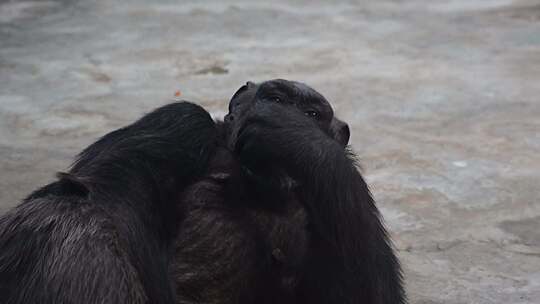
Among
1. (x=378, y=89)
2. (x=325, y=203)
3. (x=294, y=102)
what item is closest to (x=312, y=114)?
(x=294, y=102)

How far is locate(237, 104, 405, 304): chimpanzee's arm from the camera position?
330cm

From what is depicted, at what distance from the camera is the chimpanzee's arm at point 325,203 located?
3299 millimetres

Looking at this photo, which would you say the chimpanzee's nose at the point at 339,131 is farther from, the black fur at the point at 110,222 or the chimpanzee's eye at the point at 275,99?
the black fur at the point at 110,222

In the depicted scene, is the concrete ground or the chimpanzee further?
the concrete ground

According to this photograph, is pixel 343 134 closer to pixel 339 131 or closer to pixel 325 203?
pixel 339 131

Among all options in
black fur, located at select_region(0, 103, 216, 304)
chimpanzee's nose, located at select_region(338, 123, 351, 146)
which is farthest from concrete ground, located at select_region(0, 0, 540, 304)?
black fur, located at select_region(0, 103, 216, 304)

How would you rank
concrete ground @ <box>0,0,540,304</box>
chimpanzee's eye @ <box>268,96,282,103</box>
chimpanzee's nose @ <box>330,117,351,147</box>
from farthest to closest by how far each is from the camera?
1. concrete ground @ <box>0,0,540,304</box>
2. chimpanzee's nose @ <box>330,117,351,147</box>
3. chimpanzee's eye @ <box>268,96,282,103</box>

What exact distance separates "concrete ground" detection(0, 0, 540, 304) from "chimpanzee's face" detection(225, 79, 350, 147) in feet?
3.24

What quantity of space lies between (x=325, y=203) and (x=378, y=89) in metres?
3.73

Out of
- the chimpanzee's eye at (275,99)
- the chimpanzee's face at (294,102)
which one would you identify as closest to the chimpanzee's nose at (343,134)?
the chimpanzee's face at (294,102)

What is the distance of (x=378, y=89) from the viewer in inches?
274

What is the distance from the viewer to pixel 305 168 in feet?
10.8

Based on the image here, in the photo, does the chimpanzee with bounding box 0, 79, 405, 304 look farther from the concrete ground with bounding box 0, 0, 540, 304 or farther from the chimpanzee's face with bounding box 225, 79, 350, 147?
the concrete ground with bounding box 0, 0, 540, 304

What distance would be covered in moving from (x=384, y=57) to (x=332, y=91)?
3.13ft
